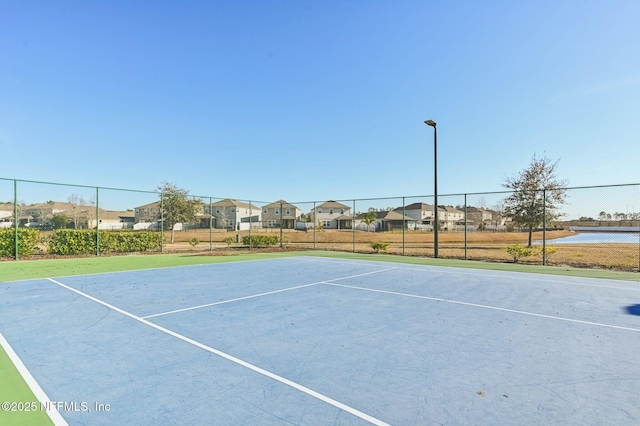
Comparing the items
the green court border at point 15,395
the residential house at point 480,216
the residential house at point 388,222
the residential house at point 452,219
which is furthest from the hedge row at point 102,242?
the residential house at point 388,222

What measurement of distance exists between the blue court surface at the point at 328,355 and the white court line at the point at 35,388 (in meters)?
0.04

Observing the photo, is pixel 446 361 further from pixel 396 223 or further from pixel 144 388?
pixel 396 223

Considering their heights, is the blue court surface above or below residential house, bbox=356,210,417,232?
below

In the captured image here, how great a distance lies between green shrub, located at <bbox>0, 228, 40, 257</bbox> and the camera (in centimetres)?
1171

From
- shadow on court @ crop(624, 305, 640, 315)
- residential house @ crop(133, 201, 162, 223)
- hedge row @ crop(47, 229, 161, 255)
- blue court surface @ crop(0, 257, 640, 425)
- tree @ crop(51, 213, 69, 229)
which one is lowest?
shadow on court @ crop(624, 305, 640, 315)

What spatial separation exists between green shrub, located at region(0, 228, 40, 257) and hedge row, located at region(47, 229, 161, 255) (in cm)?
55

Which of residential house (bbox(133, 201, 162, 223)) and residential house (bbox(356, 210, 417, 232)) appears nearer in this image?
residential house (bbox(133, 201, 162, 223))

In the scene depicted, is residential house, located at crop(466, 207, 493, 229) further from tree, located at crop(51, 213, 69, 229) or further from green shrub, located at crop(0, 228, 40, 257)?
green shrub, located at crop(0, 228, 40, 257)

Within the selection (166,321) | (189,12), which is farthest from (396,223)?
(166,321)


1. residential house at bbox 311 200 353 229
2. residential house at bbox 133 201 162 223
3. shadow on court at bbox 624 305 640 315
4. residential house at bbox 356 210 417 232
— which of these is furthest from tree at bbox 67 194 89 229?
residential house at bbox 311 200 353 229

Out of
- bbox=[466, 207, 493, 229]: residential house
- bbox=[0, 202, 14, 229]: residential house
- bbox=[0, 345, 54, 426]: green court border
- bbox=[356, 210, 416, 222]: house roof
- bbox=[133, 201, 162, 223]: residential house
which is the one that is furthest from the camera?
bbox=[356, 210, 416, 222]: house roof

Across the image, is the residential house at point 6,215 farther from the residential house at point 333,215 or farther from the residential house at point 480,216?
the residential house at point 333,215

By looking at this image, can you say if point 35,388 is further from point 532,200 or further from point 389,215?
point 389,215

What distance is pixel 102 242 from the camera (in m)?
14.1
